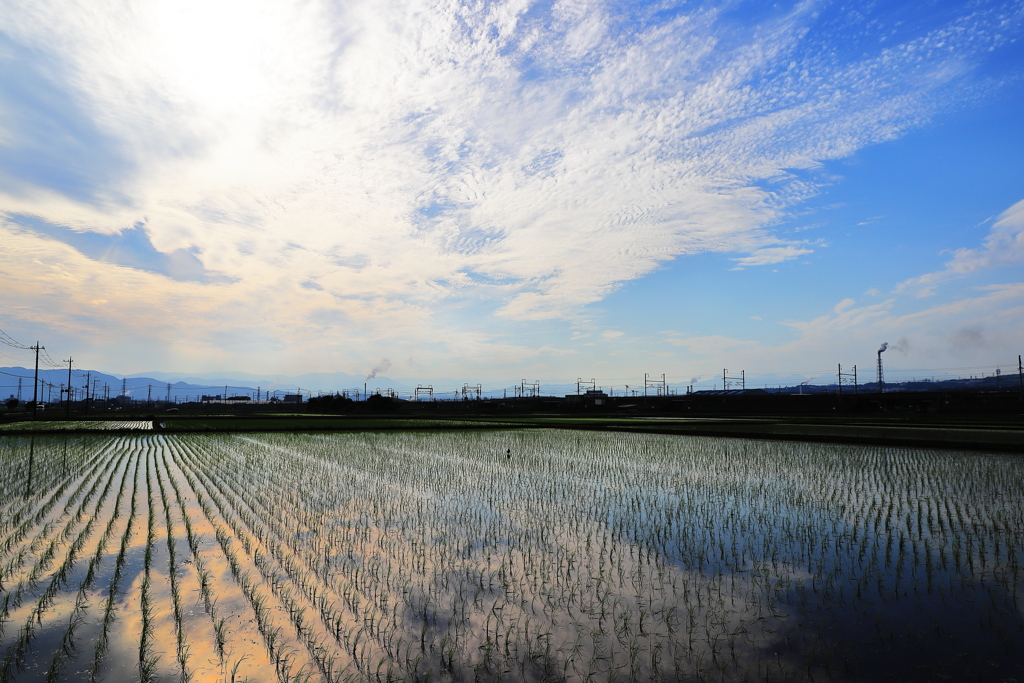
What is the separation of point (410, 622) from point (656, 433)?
28.8 meters

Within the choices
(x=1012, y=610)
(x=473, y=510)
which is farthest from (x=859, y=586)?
(x=473, y=510)

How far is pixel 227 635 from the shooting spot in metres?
4.92

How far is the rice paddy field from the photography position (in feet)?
14.7

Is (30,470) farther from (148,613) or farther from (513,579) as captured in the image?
(513,579)

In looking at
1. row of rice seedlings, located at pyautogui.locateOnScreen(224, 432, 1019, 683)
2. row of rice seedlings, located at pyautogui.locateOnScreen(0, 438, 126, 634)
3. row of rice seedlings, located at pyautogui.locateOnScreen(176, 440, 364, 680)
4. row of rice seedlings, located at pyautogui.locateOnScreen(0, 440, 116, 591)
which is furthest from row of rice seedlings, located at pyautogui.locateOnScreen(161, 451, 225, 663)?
row of rice seedlings, located at pyautogui.locateOnScreen(224, 432, 1019, 683)

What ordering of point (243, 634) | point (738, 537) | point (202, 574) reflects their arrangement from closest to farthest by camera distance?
point (243, 634), point (202, 574), point (738, 537)

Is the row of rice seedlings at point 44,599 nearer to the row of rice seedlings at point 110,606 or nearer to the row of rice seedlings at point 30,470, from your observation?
the row of rice seedlings at point 110,606

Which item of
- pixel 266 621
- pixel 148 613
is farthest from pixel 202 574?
pixel 266 621

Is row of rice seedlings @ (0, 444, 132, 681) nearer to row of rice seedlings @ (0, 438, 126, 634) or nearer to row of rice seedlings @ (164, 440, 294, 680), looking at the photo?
row of rice seedlings @ (0, 438, 126, 634)

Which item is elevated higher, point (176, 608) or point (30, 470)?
point (176, 608)

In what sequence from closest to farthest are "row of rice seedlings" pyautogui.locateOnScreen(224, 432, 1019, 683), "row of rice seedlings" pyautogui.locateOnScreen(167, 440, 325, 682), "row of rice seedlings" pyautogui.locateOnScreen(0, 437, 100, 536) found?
"row of rice seedlings" pyautogui.locateOnScreen(167, 440, 325, 682), "row of rice seedlings" pyautogui.locateOnScreen(224, 432, 1019, 683), "row of rice seedlings" pyautogui.locateOnScreen(0, 437, 100, 536)

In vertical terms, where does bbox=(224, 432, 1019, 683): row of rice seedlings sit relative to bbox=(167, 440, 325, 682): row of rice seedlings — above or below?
below

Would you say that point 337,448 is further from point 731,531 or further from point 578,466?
point 731,531

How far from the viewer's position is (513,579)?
21.2 ft
